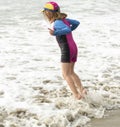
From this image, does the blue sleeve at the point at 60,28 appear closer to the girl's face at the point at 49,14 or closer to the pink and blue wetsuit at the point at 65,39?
the pink and blue wetsuit at the point at 65,39

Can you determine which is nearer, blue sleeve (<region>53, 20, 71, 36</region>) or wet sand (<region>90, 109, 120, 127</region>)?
wet sand (<region>90, 109, 120, 127</region>)

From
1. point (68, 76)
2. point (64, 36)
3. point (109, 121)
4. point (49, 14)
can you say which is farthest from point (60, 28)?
point (109, 121)

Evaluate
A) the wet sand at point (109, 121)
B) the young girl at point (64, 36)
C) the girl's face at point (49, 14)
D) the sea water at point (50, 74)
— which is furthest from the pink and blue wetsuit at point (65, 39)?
the wet sand at point (109, 121)

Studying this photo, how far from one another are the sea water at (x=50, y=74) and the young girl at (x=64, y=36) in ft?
1.43

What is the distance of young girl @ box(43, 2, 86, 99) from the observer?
5841 millimetres

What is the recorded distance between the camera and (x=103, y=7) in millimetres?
20141

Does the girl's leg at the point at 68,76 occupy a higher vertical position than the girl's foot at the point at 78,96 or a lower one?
higher

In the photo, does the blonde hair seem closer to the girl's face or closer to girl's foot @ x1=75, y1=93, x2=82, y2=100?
the girl's face

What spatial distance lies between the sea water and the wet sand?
122 millimetres

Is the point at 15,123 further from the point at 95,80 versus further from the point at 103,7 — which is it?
the point at 103,7

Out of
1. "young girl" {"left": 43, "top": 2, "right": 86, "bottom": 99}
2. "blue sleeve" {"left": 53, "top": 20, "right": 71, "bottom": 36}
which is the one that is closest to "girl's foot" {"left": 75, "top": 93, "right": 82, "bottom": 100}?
"young girl" {"left": 43, "top": 2, "right": 86, "bottom": 99}

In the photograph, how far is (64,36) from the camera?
5949mm

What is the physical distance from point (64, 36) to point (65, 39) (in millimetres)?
53

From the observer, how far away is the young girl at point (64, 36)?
5.84 m
